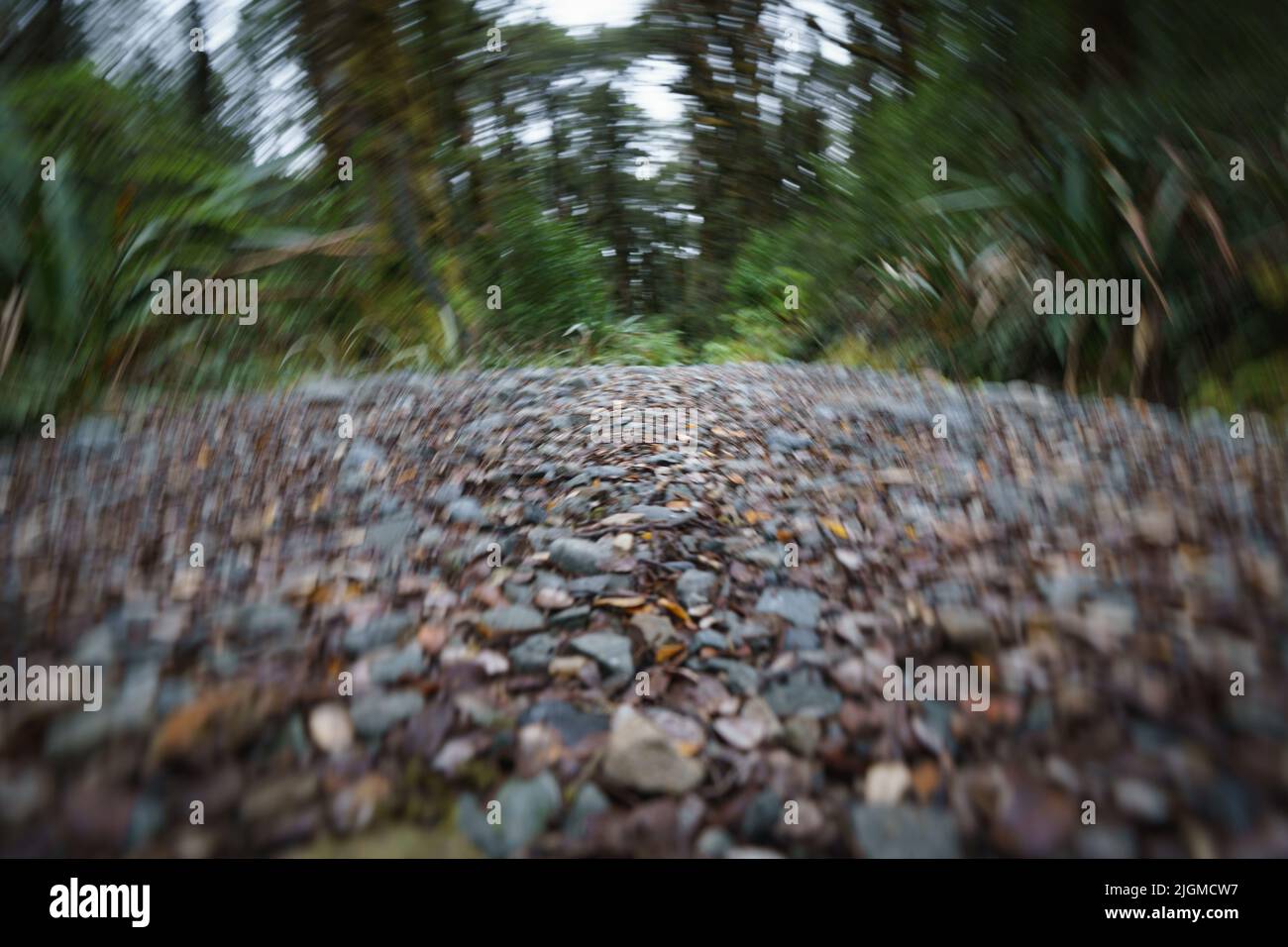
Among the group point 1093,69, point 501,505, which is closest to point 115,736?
point 501,505

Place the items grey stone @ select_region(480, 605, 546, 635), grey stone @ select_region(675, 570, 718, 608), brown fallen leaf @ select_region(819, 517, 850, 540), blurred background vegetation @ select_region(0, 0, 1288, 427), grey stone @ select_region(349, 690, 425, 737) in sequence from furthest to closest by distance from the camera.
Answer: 1. blurred background vegetation @ select_region(0, 0, 1288, 427)
2. brown fallen leaf @ select_region(819, 517, 850, 540)
3. grey stone @ select_region(675, 570, 718, 608)
4. grey stone @ select_region(480, 605, 546, 635)
5. grey stone @ select_region(349, 690, 425, 737)

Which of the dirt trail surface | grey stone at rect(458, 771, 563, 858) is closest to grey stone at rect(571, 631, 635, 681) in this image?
the dirt trail surface

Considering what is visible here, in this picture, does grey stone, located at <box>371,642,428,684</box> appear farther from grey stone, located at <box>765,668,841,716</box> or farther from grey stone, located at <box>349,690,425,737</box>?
grey stone, located at <box>765,668,841,716</box>

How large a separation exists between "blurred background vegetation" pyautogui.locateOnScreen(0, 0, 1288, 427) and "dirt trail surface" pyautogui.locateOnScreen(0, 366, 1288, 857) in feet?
2.48

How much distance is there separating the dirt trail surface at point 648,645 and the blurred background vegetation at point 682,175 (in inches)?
29.8

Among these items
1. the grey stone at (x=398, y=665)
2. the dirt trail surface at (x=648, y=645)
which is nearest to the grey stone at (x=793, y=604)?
the dirt trail surface at (x=648, y=645)

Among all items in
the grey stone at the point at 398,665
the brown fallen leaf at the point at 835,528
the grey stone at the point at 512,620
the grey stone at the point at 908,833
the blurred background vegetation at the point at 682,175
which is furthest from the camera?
the blurred background vegetation at the point at 682,175

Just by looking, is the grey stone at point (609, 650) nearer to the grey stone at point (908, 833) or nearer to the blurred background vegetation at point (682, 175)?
the grey stone at point (908, 833)

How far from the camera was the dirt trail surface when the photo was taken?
0.78 meters

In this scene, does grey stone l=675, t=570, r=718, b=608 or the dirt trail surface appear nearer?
the dirt trail surface

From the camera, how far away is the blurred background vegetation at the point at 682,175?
7.35 feet

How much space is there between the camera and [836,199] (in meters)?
4.62

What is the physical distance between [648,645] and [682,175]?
6370 millimetres

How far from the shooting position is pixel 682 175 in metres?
6.41
